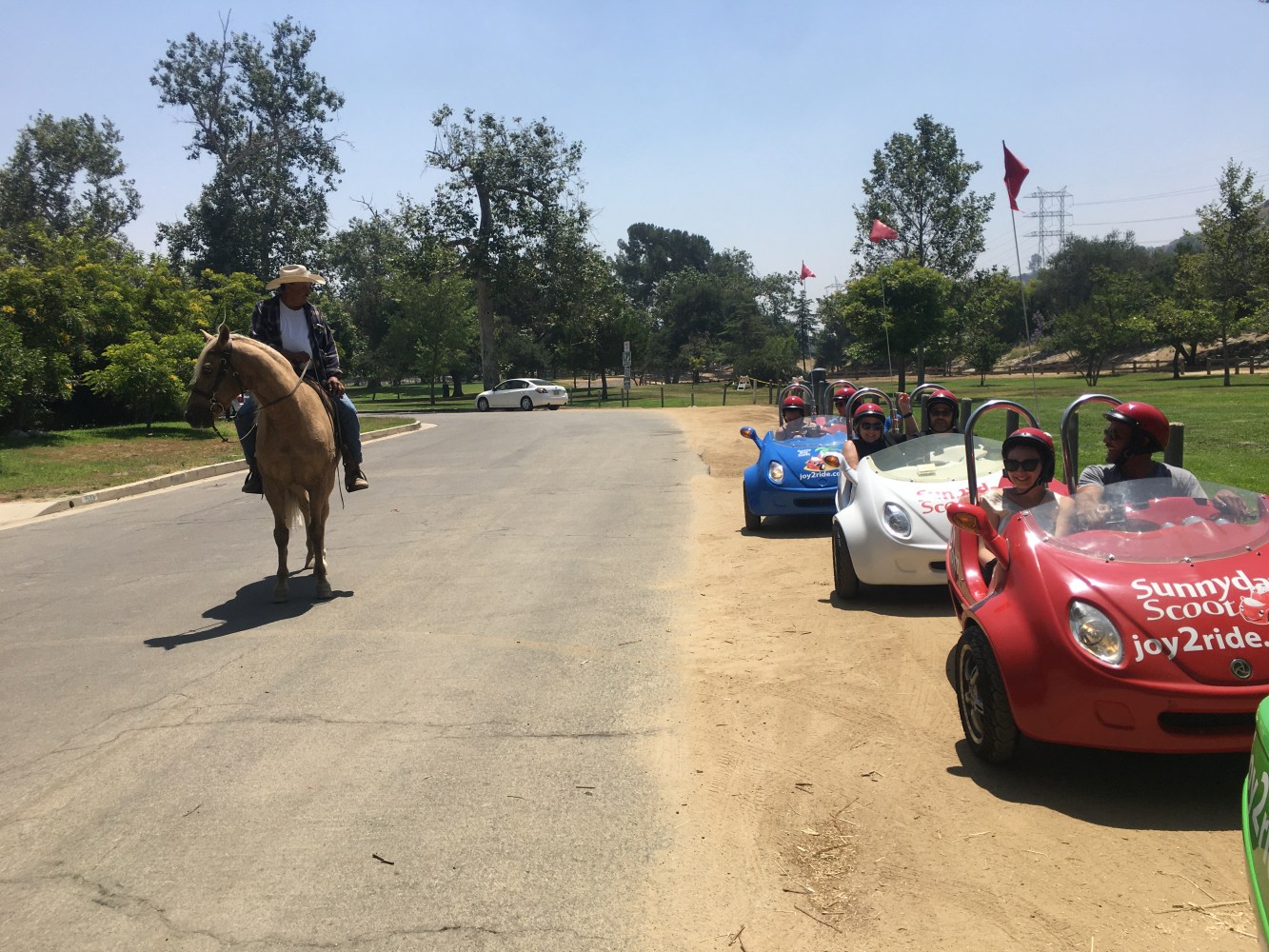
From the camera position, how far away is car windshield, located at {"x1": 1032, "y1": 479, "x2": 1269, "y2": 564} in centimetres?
473

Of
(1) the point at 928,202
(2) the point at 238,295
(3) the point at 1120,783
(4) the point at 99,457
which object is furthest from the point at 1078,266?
(3) the point at 1120,783

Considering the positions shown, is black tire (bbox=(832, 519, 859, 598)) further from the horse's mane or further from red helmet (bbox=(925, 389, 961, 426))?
the horse's mane

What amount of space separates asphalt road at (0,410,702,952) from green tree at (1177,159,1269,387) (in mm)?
41713

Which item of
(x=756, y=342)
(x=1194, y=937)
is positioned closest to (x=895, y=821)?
(x=1194, y=937)

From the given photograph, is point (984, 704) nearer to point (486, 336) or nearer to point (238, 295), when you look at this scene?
point (238, 295)

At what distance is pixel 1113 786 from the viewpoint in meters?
4.55

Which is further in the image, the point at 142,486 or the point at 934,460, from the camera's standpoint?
the point at 142,486

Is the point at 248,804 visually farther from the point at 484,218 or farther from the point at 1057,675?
the point at 484,218

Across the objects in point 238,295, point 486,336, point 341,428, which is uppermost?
point 238,295

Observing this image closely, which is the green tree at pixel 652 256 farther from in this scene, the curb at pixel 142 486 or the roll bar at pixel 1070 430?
the roll bar at pixel 1070 430

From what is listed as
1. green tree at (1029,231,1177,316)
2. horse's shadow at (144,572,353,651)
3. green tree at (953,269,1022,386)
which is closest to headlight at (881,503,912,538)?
horse's shadow at (144,572,353,651)

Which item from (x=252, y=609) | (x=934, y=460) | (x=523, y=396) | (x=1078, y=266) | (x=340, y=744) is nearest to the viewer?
(x=340, y=744)

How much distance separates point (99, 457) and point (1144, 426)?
20.1 m

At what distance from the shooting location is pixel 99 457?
68.8 feet
